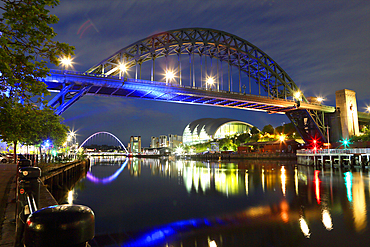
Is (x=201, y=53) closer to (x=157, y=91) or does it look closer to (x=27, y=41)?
(x=157, y=91)

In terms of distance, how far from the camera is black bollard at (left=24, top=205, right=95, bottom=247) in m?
2.03

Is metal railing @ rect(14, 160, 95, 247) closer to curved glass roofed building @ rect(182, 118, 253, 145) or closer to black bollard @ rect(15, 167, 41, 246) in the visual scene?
black bollard @ rect(15, 167, 41, 246)

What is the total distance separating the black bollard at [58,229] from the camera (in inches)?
79.9

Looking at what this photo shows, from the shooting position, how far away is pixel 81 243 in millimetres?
2125

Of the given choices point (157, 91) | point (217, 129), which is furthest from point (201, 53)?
point (217, 129)

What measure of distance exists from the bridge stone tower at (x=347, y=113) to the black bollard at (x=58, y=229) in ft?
202

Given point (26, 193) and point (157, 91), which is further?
point (157, 91)

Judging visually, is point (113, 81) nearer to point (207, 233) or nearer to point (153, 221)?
point (153, 221)

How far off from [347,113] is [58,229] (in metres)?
62.8

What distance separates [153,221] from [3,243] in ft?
26.5

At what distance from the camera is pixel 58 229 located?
2029 millimetres

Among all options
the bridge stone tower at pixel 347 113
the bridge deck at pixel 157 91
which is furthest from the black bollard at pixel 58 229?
the bridge stone tower at pixel 347 113

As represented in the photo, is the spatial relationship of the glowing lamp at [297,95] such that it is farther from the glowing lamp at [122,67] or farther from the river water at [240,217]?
the river water at [240,217]

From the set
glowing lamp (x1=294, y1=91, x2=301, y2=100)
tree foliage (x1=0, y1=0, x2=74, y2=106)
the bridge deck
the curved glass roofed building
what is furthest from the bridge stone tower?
the curved glass roofed building
